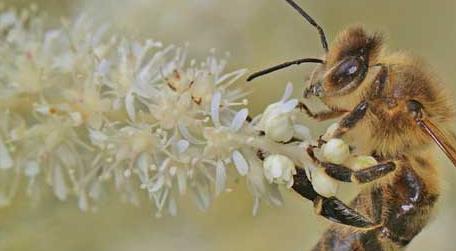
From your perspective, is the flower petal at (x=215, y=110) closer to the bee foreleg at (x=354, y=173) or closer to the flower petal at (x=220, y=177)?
the flower petal at (x=220, y=177)

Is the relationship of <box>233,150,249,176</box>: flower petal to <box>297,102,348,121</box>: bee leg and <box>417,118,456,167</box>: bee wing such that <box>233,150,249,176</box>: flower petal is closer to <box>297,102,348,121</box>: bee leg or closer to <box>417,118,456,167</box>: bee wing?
<box>297,102,348,121</box>: bee leg

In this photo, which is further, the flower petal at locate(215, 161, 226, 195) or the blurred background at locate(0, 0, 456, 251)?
the blurred background at locate(0, 0, 456, 251)

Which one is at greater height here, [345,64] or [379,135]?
[345,64]

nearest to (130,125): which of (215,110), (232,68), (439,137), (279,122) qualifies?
(215,110)

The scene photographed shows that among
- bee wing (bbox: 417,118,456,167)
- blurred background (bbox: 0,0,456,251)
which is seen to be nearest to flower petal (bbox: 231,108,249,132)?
bee wing (bbox: 417,118,456,167)

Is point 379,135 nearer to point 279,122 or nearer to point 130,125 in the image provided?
point 279,122

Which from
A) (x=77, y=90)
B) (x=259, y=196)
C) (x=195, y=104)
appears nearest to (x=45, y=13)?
(x=77, y=90)
